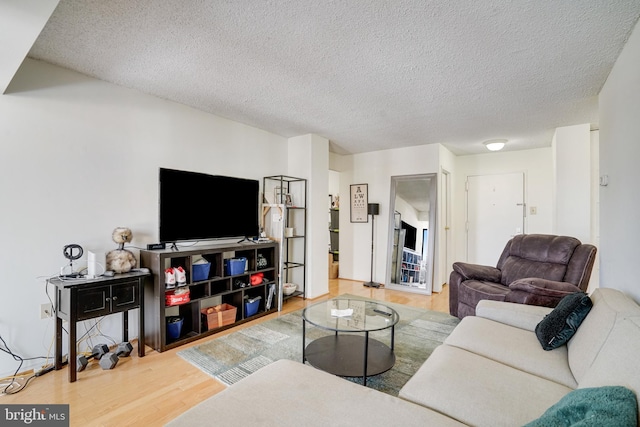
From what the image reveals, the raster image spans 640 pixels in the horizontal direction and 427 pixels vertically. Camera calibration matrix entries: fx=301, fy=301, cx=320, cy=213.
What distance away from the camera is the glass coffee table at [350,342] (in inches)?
81.0

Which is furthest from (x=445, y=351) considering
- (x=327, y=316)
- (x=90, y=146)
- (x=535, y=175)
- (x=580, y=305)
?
(x=535, y=175)

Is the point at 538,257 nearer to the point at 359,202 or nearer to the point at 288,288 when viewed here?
the point at 359,202

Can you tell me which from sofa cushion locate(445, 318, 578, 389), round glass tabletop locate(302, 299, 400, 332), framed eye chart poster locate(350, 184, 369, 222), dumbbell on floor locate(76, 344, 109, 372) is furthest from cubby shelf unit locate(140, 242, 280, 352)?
sofa cushion locate(445, 318, 578, 389)

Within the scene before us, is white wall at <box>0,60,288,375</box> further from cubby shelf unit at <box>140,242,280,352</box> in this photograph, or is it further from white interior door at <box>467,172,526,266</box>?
white interior door at <box>467,172,526,266</box>

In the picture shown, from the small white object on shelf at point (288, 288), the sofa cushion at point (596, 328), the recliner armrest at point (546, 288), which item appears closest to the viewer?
the sofa cushion at point (596, 328)

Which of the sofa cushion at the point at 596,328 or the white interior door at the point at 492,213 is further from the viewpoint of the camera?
the white interior door at the point at 492,213

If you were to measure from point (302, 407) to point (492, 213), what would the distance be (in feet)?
16.8

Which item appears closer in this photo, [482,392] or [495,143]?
[482,392]

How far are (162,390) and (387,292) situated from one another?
3.43 metres

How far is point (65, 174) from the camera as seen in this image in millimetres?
2383

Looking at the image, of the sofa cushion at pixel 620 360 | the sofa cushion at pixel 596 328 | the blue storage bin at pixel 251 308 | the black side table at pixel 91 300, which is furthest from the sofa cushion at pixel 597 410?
the blue storage bin at pixel 251 308

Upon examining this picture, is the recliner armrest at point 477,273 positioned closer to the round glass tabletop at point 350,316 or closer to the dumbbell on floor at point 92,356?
the round glass tabletop at point 350,316

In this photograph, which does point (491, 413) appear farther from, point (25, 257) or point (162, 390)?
point (25, 257)

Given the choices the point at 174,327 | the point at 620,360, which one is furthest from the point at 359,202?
the point at 620,360
